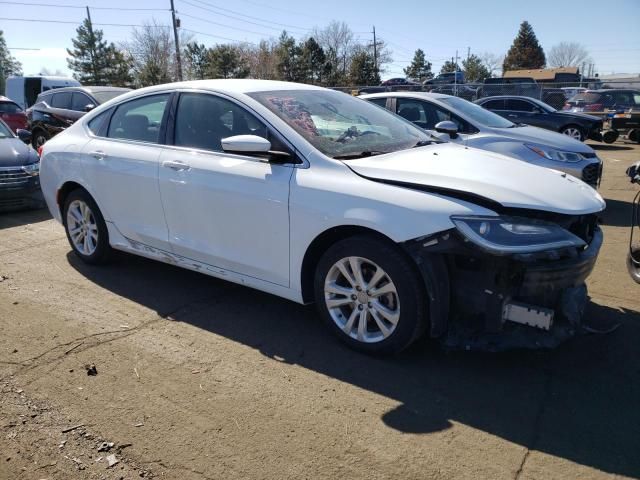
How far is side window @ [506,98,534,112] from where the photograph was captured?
1506cm

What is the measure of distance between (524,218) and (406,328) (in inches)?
37.0

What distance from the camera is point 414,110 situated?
8.26 metres

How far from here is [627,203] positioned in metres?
8.37

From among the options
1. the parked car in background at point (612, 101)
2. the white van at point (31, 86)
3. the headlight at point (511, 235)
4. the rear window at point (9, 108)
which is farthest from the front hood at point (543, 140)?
the white van at point (31, 86)

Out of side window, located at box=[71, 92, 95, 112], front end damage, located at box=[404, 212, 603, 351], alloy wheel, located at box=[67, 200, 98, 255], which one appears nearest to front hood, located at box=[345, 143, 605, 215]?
front end damage, located at box=[404, 212, 603, 351]

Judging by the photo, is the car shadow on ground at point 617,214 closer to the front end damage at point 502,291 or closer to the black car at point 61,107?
the front end damage at point 502,291

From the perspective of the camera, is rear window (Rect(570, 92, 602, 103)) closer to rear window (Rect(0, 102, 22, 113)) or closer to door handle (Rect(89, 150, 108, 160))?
rear window (Rect(0, 102, 22, 113))

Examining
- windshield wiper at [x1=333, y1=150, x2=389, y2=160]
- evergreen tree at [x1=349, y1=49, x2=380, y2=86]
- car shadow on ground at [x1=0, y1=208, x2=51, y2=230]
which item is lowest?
car shadow on ground at [x1=0, y1=208, x2=51, y2=230]

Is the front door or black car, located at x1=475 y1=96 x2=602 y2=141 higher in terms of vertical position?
black car, located at x1=475 y1=96 x2=602 y2=141

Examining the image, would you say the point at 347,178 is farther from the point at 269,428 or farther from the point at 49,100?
the point at 49,100

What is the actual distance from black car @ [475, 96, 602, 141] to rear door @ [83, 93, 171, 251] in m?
12.2

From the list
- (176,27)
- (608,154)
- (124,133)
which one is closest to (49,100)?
(124,133)

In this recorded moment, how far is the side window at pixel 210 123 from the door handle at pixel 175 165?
178mm

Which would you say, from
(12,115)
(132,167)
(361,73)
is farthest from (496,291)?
(361,73)
